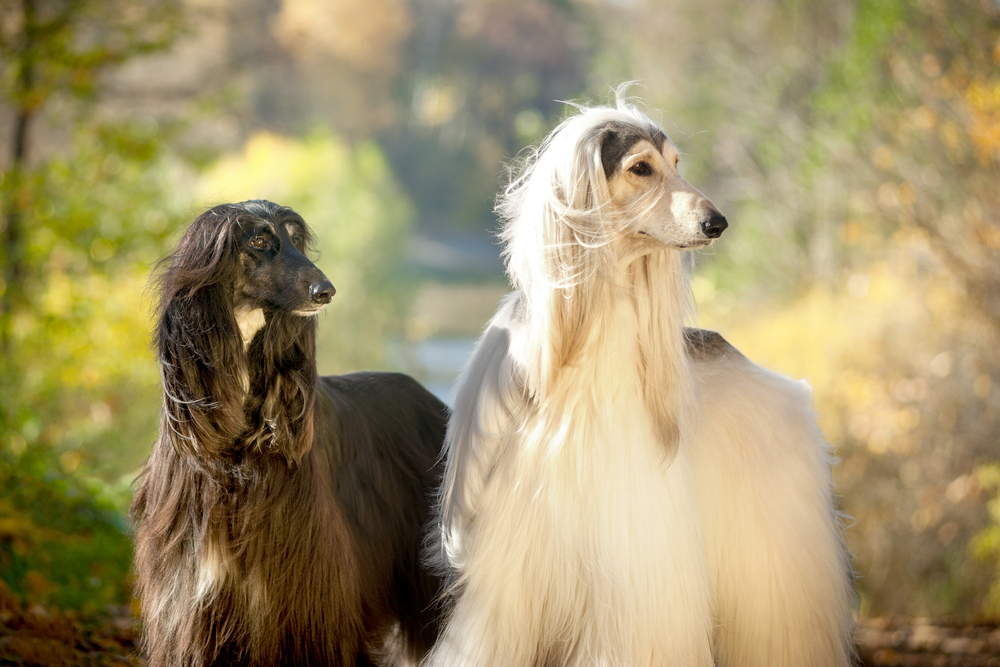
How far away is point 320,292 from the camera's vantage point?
192 cm

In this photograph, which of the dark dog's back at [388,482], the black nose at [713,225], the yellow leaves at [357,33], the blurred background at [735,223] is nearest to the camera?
the black nose at [713,225]

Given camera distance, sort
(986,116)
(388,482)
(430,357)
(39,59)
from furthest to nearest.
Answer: (430,357), (39,59), (986,116), (388,482)

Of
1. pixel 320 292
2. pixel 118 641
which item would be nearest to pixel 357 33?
pixel 118 641

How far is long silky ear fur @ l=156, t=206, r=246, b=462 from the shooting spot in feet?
6.25

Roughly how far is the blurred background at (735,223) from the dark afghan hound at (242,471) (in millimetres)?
303

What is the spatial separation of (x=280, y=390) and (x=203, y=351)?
0.20m

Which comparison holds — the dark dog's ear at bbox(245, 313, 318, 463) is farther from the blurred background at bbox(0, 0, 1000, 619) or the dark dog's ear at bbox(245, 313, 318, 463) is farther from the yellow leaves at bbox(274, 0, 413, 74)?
the yellow leaves at bbox(274, 0, 413, 74)

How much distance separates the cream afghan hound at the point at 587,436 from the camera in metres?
2.09

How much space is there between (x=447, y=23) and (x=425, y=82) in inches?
34.8

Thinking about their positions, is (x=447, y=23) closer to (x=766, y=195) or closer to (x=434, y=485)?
(x=766, y=195)

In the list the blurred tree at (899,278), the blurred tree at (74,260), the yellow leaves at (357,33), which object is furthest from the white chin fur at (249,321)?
the yellow leaves at (357,33)

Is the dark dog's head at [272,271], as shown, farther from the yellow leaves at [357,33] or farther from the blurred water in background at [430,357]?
the yellow leaves at [357,33]

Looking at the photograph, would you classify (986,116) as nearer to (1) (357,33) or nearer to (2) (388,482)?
(2) (388,482)

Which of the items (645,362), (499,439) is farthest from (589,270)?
(499,439)
